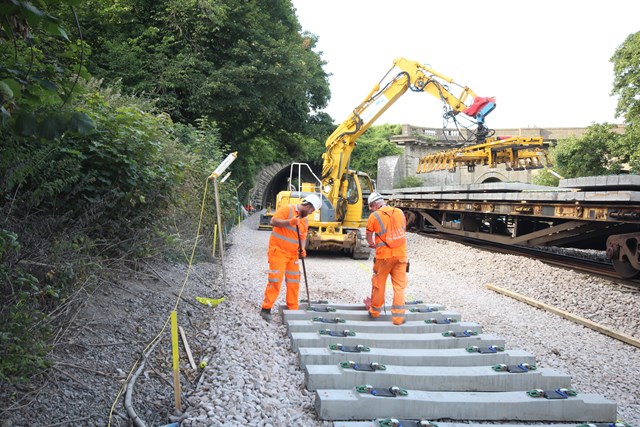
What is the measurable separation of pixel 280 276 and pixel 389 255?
1.39 meters

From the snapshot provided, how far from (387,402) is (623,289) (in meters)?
6.11

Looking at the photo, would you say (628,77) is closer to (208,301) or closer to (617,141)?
(617,141)

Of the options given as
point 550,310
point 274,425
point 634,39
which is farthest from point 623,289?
point 634,39

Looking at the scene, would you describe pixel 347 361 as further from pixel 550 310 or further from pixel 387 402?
pixel 550 310

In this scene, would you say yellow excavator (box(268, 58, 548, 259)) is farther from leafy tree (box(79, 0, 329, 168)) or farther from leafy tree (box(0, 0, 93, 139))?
leafy tree (box(0, 0, 93, 139))

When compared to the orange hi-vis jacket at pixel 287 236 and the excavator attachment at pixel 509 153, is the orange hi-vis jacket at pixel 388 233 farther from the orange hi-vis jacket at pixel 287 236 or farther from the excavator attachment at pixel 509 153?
the excavator attachment at pixel 509 153

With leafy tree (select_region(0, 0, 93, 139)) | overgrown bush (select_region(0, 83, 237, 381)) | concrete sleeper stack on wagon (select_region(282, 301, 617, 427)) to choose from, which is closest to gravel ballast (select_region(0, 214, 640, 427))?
concrete sleeper stack on wagon (select_region(282, 301, 617, 427))

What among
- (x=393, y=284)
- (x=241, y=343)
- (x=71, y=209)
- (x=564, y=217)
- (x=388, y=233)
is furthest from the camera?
(x=564, y=217)

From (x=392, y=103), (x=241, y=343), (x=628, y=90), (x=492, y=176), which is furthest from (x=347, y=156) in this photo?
(x=492, y=176)

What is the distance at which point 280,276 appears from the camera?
585cm

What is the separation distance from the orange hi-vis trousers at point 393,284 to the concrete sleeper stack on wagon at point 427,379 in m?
0.27

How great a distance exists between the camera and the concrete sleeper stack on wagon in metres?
3.57

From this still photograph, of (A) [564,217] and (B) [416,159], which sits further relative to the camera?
(B) [416,159]

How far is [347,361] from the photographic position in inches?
170
